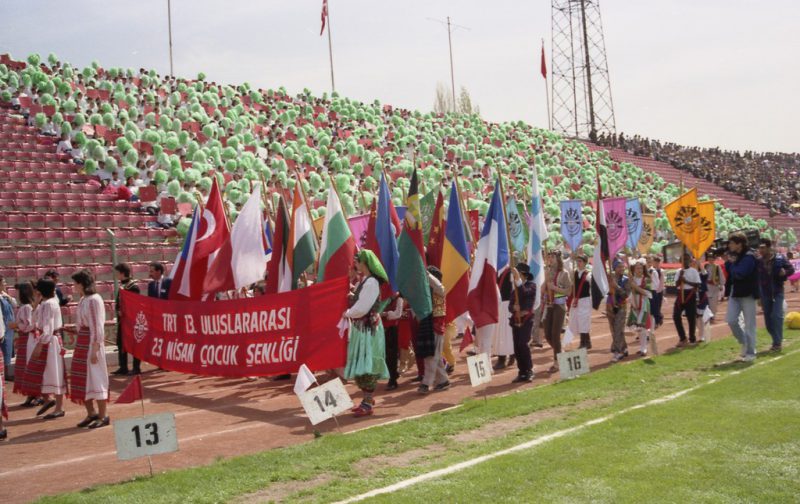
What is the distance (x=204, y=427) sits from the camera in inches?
360

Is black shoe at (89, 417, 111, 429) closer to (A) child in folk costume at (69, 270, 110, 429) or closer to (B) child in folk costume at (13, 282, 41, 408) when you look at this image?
(A) child in folk costume at (69, 270, 110, 429)

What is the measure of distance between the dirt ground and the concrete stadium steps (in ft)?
128

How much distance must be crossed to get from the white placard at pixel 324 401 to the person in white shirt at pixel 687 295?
28.5ft

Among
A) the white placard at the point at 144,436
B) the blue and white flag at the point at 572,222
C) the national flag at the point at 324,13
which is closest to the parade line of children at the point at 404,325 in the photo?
the white placard at the point at 144,436

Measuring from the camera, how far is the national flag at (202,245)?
499 inches

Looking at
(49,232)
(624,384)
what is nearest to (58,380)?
(624,384)

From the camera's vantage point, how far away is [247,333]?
35.9 ft

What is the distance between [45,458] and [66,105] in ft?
65.0

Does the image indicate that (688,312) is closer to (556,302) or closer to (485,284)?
(556,302)

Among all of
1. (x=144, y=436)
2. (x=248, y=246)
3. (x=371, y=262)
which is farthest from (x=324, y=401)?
(x=248, y=246)

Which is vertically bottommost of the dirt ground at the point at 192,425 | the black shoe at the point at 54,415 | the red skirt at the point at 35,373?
the dirt ground at the point at 192,425

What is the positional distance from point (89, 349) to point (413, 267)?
4076 mm

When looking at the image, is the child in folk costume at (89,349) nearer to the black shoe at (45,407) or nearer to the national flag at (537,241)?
the black shoe at (45,407)

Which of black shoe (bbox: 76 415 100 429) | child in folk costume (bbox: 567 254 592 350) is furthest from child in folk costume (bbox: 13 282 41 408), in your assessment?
child in folk costume (bbox: 567 254 592 350)
